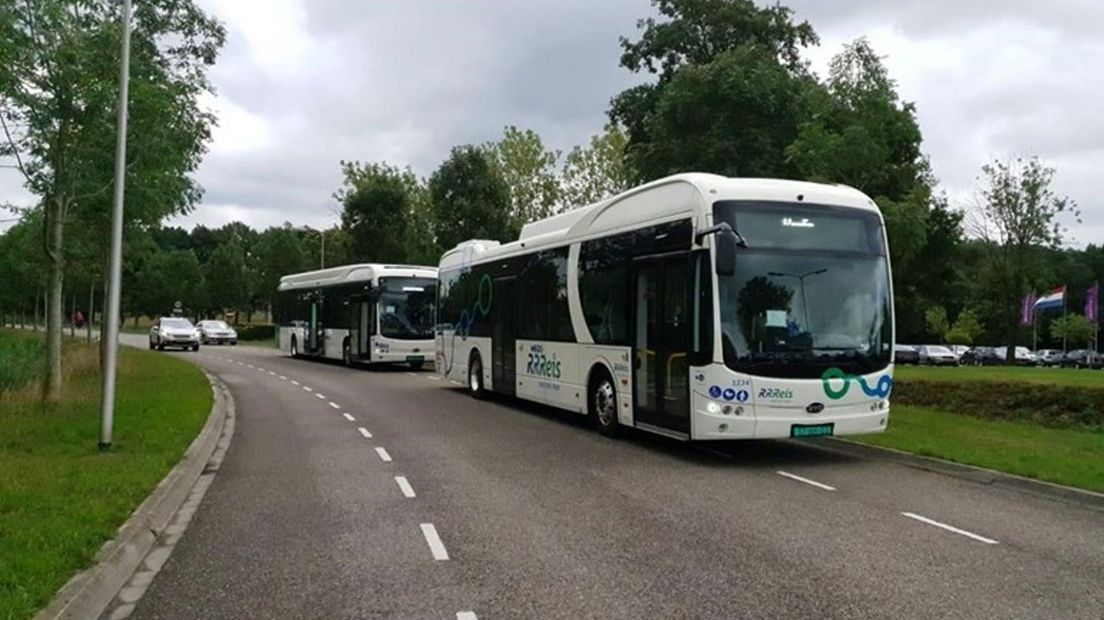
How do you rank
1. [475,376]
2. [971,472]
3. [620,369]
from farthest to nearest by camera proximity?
[475,376] → [620,369] → [971,472]

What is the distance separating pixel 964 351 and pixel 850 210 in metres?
51.5

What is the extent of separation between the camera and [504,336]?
744 inches

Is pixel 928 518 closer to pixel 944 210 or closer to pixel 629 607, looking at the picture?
pixel 629 607

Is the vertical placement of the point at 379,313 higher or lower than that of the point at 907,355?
higher

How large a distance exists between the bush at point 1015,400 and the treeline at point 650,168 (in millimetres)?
3447

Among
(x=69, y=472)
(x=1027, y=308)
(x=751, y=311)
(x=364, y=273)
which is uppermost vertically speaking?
(x=364, y=273)

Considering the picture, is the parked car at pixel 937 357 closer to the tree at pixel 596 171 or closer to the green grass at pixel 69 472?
the tree at pixel 596 171

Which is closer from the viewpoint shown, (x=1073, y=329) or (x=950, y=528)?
(x=950, y=528)

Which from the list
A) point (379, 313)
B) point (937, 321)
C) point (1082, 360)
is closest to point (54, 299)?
point (379, 313)

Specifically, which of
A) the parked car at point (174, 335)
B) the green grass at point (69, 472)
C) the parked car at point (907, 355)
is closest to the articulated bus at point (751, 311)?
the green grass at point (69, 472)

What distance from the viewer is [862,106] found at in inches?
816

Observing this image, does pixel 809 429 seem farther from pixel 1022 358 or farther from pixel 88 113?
pixel 1022 358

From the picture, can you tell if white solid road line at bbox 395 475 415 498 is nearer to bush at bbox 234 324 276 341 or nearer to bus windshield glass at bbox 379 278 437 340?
bus windshield glass at bbox 379 278 437 340

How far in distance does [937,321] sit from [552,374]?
51.4m
